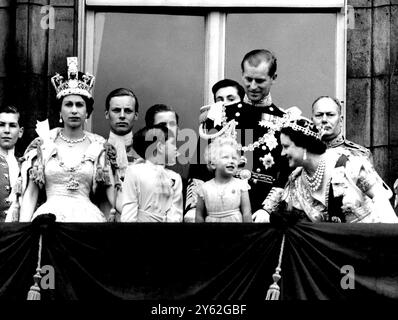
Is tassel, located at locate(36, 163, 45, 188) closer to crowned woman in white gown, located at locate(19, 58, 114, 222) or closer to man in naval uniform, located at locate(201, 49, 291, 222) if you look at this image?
crowned woman in white gown, located at locate(19, 58, 114, 222)

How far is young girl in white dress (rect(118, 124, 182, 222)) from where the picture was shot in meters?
17.2

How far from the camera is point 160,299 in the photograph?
1695cm

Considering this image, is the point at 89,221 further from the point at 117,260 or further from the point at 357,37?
the point at 357,37

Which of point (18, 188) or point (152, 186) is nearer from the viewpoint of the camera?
point (152, 186)

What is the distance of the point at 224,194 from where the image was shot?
56.4ft

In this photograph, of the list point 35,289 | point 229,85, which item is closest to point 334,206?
point 229,85

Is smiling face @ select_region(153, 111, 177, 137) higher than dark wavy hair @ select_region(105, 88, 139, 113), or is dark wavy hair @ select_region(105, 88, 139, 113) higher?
dark wavy hair @ select_region(105, 88, 139, 113)

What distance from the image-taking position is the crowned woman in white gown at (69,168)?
17.4 meters

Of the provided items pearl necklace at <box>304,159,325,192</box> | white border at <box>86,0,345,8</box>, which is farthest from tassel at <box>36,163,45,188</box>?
white border at <box>86,0,345,8</box>

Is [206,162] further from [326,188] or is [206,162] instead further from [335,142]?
[335,142]

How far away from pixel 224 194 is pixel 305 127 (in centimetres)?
96

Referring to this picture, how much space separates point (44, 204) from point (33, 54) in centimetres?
301

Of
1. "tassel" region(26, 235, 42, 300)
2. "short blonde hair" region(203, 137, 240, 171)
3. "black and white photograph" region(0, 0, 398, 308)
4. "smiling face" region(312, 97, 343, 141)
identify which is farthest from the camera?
"smiling face" region(312, 97, 343, 141)
